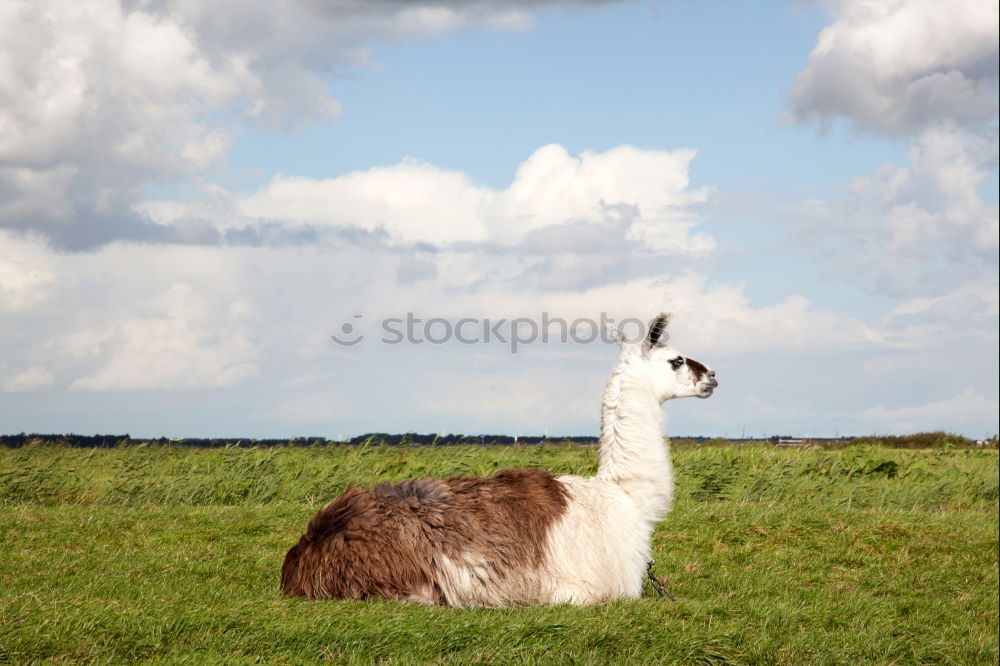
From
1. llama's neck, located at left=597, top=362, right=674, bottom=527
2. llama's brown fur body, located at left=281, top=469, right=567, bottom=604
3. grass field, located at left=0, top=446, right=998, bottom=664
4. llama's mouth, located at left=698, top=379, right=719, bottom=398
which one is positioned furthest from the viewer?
llama's mouth, located at left=698, top=379, right=719, bottom=398

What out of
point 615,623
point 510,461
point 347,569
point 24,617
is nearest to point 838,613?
point 615,623

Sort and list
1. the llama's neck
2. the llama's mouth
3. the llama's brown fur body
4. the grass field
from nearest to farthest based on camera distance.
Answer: the grass field → the llama's brown fur body → the llama's neck → the llama's mouth

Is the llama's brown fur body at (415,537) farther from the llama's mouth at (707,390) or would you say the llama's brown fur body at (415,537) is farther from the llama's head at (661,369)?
the llama's mouth at (707,390)

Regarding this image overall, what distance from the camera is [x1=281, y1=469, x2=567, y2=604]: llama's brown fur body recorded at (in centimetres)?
760

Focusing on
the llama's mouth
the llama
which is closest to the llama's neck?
the llama

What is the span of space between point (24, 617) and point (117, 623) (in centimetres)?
85

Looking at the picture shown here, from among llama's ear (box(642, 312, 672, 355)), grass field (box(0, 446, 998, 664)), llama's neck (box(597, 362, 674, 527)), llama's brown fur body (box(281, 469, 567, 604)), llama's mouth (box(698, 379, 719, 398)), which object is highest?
llama's ear (box(642, 312, 672, 355))

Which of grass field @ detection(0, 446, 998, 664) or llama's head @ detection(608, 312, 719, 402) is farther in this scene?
llama's head @ detection(608, 312, 719, 402)

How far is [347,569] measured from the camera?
7672 mm

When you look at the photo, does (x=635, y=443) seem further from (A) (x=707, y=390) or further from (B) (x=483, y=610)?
(B) (x=483, y=610)

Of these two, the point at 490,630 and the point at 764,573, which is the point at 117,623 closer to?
the point at 490,630

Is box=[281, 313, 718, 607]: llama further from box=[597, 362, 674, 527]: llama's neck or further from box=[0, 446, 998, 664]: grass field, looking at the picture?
box=[0, 446, 998, 664]: grass field

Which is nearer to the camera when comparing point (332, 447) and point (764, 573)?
point (764, 573)

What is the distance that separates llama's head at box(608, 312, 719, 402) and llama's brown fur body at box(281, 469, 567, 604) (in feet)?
4.89
